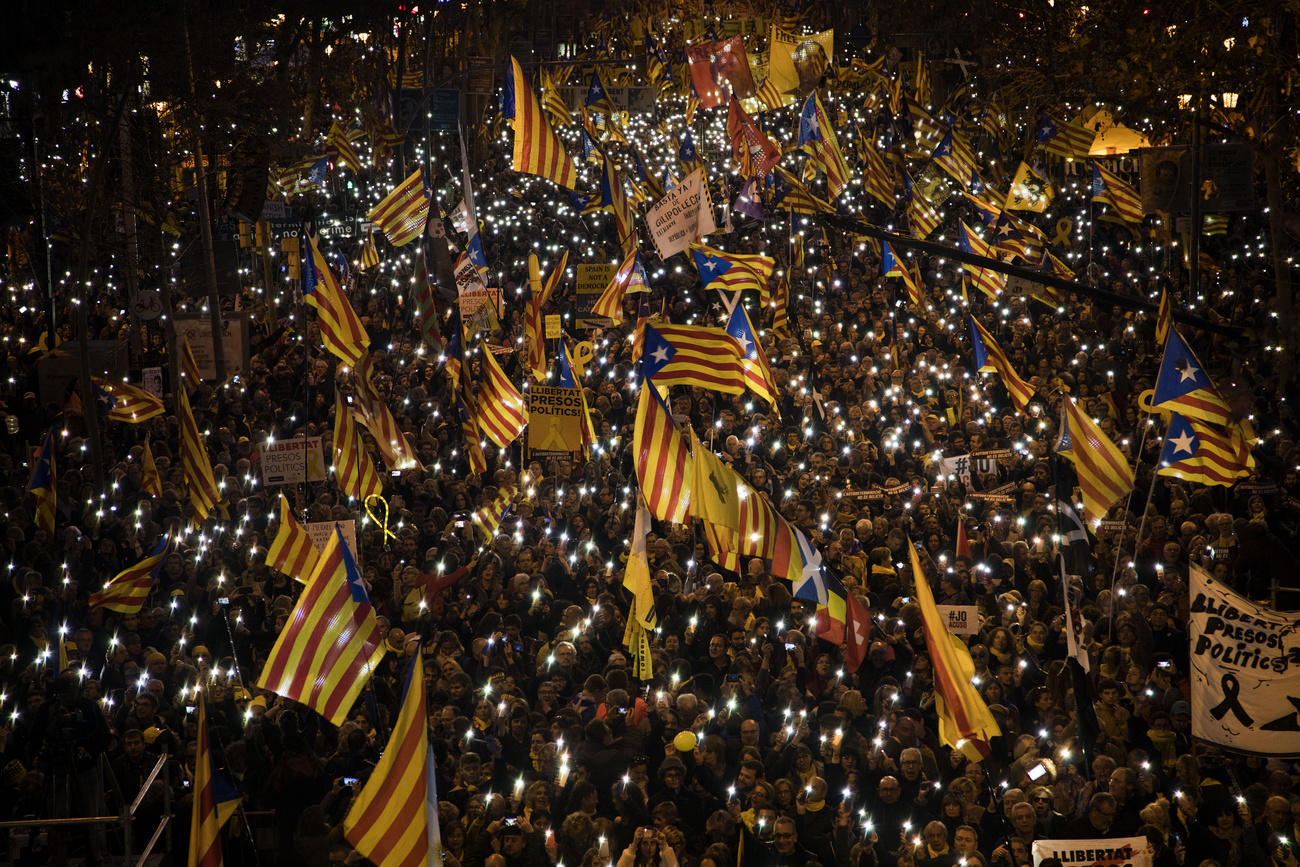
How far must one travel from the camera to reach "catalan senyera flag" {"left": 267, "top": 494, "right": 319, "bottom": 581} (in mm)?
11766

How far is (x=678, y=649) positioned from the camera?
12844 mm

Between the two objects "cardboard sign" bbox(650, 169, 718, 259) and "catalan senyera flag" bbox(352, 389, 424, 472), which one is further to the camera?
"cardboard sign" bbox(650, 169, 718, 259)

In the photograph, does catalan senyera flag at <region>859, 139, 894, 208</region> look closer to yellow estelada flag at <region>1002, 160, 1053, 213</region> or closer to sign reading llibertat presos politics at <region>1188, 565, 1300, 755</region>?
yellow estelada flag at <region>1002, 160, 1053, 213</region>

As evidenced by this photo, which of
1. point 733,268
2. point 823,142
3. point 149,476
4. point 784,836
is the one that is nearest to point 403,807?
point 784,836

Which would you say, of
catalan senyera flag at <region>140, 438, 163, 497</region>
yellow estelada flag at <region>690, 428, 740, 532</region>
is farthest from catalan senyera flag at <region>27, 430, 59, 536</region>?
yellow estelada flag at <region>690, 428, 740, 532</region>

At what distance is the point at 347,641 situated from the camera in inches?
371

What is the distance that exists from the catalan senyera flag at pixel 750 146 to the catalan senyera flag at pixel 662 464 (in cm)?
1154

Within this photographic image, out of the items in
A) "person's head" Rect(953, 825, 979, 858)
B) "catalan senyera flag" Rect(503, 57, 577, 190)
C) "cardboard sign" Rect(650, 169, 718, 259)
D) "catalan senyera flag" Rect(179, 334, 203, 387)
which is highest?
"catalan senyera flag" Rect(503, 57, 577, 190)

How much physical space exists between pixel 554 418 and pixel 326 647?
7.29 meters

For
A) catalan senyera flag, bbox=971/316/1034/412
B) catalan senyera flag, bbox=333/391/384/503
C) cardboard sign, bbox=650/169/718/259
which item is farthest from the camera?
catalan senyera flag, bbox=971/316/1034/412

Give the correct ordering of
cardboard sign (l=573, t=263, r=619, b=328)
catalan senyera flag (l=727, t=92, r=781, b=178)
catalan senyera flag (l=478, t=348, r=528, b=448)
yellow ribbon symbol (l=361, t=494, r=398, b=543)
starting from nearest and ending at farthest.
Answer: yellow ribbon symbol (l=361, t=494, r=398, b=543) → catalan senyera flag (l=478, t=348, r=528, b=448) → cardboard sign (l=573, t=263, r=619, b=328) → catalan senyera flag (l=727, t=92, r=781, b=178)

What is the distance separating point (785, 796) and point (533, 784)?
1.77 meters

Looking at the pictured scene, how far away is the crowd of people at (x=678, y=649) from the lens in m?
9.74

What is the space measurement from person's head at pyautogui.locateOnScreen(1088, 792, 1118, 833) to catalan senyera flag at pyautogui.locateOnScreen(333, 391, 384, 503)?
903cm
